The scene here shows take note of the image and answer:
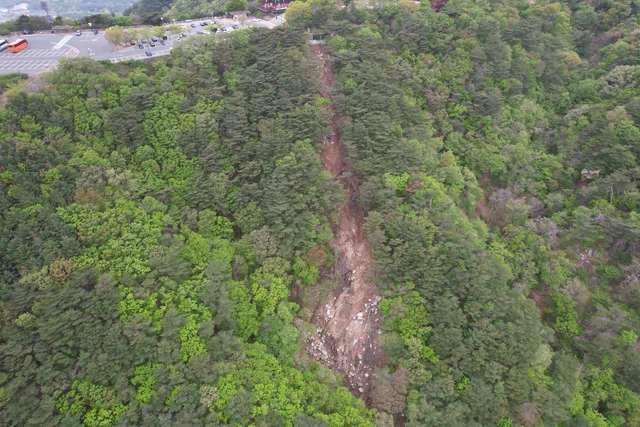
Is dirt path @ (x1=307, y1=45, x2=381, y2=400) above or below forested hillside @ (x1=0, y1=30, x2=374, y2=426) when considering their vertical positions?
below

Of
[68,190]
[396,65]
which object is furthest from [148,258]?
[396,65]

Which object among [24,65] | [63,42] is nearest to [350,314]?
[24,65]

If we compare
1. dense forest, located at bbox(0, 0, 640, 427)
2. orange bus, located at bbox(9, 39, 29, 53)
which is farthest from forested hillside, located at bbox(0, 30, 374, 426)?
orange bus, located at bbox(9, 39, 29, 53)

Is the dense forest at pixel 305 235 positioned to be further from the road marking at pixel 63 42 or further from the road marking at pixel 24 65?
the road marking at pixel 63 42

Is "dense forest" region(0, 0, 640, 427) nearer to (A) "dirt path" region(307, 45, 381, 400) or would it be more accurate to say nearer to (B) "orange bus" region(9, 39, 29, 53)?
(A) "dirt path" region(307, 45, 381, 400)

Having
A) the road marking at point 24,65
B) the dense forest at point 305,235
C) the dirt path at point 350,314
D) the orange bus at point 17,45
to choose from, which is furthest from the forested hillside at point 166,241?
the orange bus at point 17,45

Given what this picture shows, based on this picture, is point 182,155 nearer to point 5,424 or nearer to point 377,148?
point 377,148
